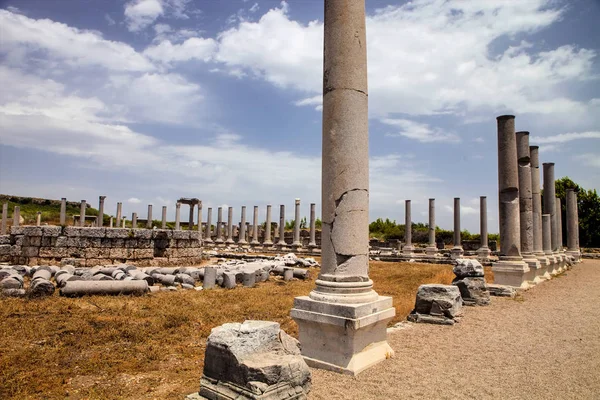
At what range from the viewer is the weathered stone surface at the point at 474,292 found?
32.1 ft

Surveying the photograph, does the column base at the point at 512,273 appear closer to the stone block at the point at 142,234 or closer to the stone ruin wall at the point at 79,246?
the stone ruin wall at the point at 79,246

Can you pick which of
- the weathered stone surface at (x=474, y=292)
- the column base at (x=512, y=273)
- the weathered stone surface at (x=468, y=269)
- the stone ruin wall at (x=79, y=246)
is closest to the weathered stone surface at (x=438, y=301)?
the weathered stone surface at (x=474, y=292)

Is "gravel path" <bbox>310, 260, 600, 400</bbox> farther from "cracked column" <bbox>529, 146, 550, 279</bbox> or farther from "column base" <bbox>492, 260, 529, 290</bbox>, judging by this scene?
"cracked column" <bbox>529, 146, 550, 279</bbox>

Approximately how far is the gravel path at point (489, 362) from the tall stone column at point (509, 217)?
382 centimetres

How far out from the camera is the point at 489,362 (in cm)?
519

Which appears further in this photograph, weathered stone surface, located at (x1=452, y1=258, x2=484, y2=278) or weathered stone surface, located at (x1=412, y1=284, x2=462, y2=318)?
weathered stone surface, located at (x1=452, y1=258, x2=484, y2=278)

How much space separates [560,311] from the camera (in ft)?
29.5

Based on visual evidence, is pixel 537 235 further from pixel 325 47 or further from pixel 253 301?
pixel 325 47

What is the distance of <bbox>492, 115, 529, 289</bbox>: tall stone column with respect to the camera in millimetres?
12531

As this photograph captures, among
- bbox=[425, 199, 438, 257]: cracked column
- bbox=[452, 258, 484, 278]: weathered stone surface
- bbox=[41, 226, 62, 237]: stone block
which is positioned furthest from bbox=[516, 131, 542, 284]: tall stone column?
bbox=[41, 226, 62, 237]: stone block

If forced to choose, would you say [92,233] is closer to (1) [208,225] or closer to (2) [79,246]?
(2) [79,246]

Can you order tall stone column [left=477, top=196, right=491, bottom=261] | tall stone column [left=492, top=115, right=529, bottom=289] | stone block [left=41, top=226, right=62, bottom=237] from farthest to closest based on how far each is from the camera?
1. tall stone column [left=477, top=196, right=491, bottom=261]
2. stone block [left=41, top=226, right=62, bottom=237]
3. tall stone column [left=492, top=115, right=529, bottom=289]

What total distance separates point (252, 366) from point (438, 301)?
17.4 ft

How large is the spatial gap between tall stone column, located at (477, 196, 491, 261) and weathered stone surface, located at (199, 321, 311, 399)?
2291 cm
